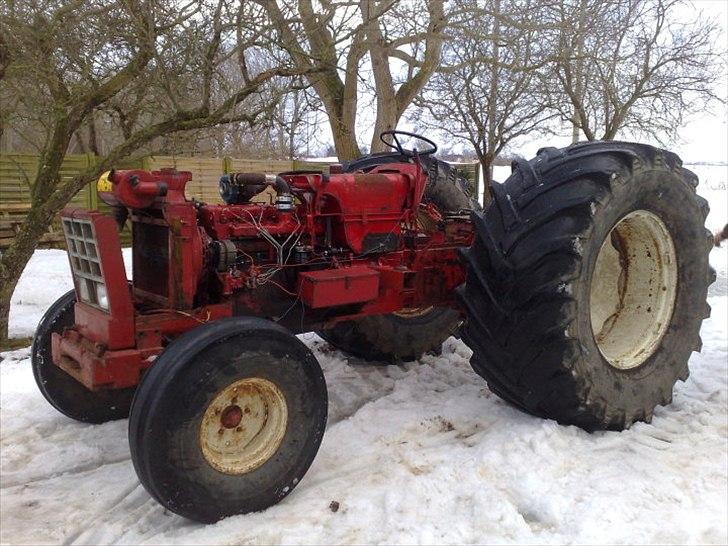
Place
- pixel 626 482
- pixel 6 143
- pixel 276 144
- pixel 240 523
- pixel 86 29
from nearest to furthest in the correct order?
pixel 240 523 < pixel 626 482 < pixel 86 29 < pixel 6 143 < pixel 276 144

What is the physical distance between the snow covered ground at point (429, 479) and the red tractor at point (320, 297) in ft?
0.57

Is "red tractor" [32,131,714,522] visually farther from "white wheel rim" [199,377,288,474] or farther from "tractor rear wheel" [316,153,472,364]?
"tractor rear wheel" [316,153,472,364]

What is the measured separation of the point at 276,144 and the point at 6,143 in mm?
14388

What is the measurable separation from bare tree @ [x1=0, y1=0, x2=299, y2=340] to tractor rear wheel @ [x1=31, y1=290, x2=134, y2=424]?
266cm

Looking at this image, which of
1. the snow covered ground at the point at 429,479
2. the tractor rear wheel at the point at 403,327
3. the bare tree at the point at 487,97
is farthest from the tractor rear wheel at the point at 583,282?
the bare tree at the point at 487,97

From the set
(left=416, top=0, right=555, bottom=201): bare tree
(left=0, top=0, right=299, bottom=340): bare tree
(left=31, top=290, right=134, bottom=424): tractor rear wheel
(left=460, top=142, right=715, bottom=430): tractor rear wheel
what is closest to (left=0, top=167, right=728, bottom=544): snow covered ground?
(left=31, top=290, right=134, bottom=424): tractor rear wheel

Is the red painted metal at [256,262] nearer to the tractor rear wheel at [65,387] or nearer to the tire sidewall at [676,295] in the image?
the tractor rear wheel at [65,387]

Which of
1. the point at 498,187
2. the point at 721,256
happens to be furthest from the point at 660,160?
the point at 721,256

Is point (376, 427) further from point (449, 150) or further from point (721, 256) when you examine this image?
point (449, 150)

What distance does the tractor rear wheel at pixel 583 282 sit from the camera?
326 centimetres

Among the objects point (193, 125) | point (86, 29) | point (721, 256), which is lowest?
point (721, 256)

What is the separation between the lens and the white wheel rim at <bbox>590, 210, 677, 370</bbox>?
3.88 m

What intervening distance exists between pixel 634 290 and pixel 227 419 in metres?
2.71

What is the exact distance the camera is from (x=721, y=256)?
40.2 ft
